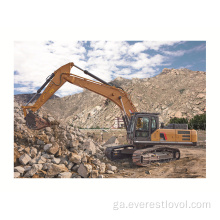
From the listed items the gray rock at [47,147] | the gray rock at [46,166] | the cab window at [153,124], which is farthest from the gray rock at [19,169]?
the cab window at [153,124]

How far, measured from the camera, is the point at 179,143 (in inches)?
339

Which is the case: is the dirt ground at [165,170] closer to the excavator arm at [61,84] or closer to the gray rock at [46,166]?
the gray rock at [46,166]

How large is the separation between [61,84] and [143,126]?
4.10m

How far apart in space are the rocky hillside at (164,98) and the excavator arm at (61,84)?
22.2 metres

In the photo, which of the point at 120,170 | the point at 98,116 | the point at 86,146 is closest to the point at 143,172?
the point at 120,170

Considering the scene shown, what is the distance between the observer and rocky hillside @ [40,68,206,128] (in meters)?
34.7

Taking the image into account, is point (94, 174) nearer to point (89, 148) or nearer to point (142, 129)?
point (89, 148)

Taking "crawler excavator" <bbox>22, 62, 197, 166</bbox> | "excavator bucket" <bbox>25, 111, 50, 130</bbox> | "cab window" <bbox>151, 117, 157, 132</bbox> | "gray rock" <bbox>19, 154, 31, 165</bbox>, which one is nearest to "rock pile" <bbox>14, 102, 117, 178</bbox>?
"gray rock" <bbox>19, 154, 31, 165</bbox>

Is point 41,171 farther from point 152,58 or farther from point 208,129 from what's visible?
point 152,58

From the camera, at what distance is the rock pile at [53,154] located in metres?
6.92

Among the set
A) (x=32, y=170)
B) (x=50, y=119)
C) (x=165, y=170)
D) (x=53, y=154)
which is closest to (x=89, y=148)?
(x=53, y=154)

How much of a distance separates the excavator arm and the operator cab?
713mm

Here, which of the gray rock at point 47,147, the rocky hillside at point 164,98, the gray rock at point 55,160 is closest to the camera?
the gray rock at point 55,160

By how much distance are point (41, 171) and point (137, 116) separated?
177 inches
